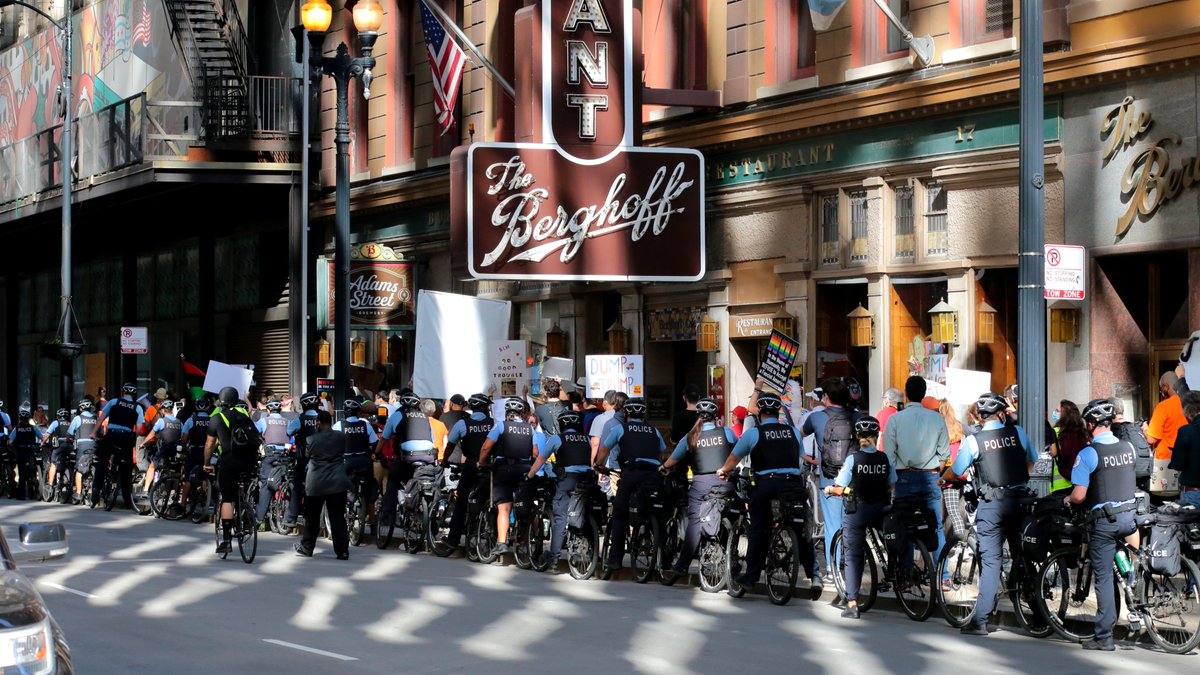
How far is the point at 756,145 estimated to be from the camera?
2516 centimetres

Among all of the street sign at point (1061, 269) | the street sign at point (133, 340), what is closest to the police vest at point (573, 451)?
the street sign at point (1061, 269)

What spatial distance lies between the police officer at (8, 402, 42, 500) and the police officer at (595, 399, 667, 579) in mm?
18186

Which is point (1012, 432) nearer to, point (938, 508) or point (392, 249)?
point (938, 508)

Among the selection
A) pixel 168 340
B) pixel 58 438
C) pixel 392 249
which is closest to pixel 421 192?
pixel 392 249

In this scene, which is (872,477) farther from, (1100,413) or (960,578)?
(1100,413)

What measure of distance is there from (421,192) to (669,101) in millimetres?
8481

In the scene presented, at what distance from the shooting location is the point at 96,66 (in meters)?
45.7

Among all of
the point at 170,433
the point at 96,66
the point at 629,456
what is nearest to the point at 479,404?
the point at 629,456

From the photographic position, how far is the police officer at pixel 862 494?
14.7 m

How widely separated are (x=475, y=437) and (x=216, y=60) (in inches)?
767

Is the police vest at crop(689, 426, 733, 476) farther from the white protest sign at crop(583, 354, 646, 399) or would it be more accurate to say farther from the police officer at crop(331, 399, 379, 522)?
the white protest sign at crop(583, 354, 646, 399)

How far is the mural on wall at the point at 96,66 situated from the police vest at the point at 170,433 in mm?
13806

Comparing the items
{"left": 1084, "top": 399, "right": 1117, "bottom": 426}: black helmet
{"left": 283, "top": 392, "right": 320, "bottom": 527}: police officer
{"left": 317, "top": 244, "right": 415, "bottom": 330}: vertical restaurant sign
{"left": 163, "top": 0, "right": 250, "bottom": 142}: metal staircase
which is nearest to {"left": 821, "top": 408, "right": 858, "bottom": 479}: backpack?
{"left": 1084, "top": 399, "right": 1117, "bottom": 426}: black helmet

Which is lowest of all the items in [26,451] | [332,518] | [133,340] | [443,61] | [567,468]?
[332,518]
